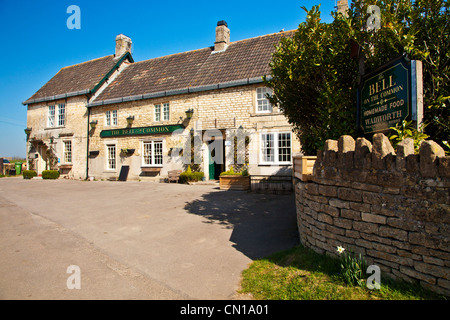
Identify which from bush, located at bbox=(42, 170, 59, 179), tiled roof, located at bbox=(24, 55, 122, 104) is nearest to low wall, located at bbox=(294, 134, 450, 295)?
tiled roof, located at bbox=(24, 55, 122, 104)

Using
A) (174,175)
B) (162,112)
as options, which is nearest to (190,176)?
(174,175)

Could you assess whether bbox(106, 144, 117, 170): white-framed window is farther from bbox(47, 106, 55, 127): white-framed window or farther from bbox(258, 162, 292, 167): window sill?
bbox(258, 162, 292, 167): window sill

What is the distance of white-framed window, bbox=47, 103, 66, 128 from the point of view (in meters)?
21.6

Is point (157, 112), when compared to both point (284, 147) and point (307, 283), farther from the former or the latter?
point (307, 283)

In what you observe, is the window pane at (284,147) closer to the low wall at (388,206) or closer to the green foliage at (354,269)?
the low wall at (388,206)

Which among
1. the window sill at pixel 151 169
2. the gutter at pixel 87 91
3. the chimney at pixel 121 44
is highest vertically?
the chimney at pixel 121 44

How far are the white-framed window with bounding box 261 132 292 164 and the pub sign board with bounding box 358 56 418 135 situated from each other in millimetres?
8899

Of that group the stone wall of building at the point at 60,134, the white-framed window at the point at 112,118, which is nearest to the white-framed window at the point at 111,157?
the white-framed window at the point at 112,118

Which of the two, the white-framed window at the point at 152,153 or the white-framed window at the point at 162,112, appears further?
the white-framed window at the point at 152,153

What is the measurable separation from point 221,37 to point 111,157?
11.1 metres

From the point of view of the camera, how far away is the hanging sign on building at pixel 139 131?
1688 cm

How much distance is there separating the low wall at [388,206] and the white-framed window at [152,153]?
14.0 m

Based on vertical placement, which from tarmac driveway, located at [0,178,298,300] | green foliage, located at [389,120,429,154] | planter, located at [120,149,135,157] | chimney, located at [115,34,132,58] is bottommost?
tarmac driveway, located at [0,178,298,300]
